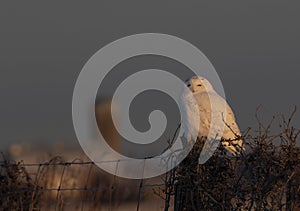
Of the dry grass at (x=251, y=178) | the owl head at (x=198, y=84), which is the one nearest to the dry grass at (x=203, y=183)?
the dry grass at (x=251, y=178)

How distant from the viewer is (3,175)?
9906 millimetres

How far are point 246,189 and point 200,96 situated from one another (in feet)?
16.7

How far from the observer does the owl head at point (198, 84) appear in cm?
1257

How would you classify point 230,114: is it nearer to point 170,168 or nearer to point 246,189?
point 170,168

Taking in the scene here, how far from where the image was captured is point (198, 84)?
1273 cm

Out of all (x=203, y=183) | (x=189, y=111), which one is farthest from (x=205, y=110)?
(x=203, y=183)

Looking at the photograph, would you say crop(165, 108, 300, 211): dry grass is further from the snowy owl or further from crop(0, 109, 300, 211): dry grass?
the snowy owl

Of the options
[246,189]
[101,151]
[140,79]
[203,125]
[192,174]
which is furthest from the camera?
[203,125]

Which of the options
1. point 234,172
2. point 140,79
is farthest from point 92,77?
point 234,172

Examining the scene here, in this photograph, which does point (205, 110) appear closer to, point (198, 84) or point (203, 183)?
point (198, 84)

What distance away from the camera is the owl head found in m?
12.6

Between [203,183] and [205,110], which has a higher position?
[205,110]

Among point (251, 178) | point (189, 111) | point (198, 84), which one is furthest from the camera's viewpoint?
point (198, 84)

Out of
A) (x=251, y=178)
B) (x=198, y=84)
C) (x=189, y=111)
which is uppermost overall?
(x=198, y=84)
